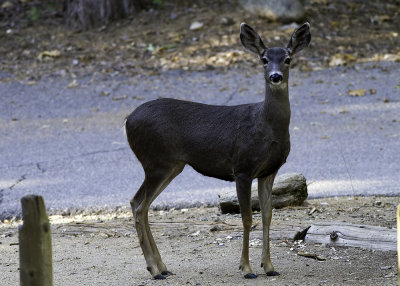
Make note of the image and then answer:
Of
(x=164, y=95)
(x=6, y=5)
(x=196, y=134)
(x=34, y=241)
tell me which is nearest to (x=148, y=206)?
(x=196, y=134)

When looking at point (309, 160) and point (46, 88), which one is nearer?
point (309, 160)

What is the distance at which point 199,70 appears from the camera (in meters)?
14.0

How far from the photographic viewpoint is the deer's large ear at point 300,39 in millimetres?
5855

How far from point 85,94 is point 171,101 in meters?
7.57

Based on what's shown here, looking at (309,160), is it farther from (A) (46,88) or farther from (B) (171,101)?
(A) (46,88)

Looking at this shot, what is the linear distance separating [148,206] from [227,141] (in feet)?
2.78

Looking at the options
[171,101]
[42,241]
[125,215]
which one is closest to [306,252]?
[171,101]

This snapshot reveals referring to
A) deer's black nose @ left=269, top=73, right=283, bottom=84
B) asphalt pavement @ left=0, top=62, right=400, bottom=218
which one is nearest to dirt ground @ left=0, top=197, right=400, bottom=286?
asphalt pavement @ left=0, top=62, right=400, bottom=218

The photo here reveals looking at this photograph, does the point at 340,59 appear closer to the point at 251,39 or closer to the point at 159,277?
the point at 251,39

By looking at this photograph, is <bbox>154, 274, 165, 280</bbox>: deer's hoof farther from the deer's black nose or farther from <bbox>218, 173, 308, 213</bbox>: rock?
<bbox>218, 173, 308, 213</bbox>: rock

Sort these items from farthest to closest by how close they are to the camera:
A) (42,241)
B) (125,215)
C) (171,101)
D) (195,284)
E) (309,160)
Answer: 1. (309,160)
2. (125,215)
3. (171,101)
4. (195,284)
5. (42,241)

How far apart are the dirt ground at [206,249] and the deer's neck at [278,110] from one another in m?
1.15

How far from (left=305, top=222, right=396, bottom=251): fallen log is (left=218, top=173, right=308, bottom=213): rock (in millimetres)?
993

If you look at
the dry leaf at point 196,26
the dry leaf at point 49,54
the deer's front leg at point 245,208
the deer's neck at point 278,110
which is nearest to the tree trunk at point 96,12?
the dry leaf at point 49,54
